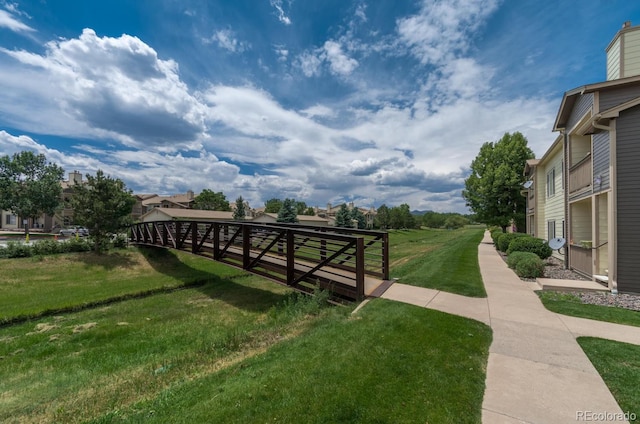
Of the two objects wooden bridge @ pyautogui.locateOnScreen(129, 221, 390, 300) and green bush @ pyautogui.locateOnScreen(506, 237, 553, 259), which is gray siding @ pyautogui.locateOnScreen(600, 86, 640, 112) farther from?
wooden bridge @ pyautogui.locateOnScreen(129, 221, 390, 300)

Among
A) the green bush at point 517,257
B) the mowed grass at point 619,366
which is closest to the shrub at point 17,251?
the mowed grass at point 619,366

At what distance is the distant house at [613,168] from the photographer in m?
7.08

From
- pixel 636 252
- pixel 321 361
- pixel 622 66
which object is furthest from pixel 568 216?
pixel 321 361

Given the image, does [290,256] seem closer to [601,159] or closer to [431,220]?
[601,159]

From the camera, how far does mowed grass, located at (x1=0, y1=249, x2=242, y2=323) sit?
35.6 feet

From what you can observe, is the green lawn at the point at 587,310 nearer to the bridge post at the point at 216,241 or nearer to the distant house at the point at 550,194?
the distant house at the point at 550,194

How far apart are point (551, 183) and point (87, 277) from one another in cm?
2555

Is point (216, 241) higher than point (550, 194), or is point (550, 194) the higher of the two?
point (550, 194)

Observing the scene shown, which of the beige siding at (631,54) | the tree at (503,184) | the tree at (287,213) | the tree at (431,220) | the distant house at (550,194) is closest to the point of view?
the beige siding at (631,54)

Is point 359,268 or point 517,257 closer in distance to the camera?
point 359,268

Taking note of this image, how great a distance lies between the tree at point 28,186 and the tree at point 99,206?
25.9 m

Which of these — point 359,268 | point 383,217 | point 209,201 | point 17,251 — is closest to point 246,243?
point 359,268

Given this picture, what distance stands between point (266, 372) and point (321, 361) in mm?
713

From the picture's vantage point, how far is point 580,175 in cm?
936
